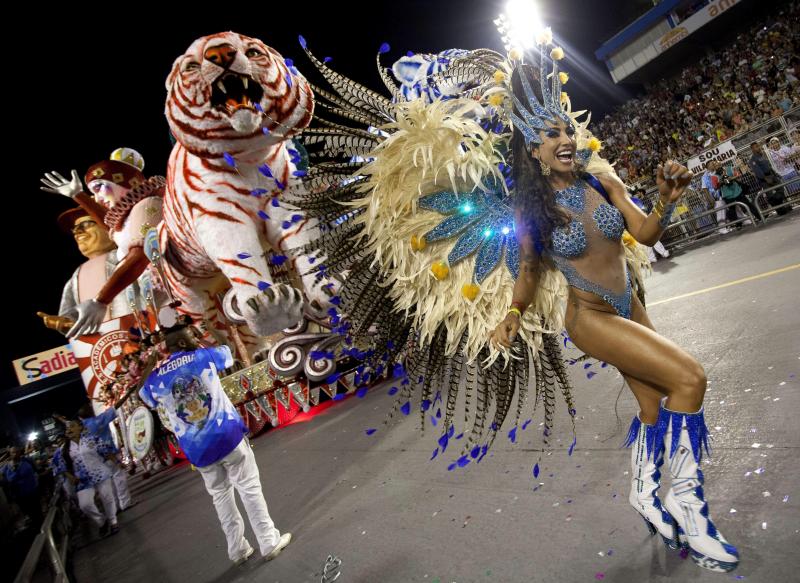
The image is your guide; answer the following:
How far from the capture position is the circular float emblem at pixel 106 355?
7.23 m

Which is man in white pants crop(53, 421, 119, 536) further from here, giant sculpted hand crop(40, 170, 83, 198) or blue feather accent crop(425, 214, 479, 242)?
blue feather accent crop(425, 214, 479, 242)

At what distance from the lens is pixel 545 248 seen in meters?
1.94

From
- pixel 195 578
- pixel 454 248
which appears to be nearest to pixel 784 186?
pixel 454 248

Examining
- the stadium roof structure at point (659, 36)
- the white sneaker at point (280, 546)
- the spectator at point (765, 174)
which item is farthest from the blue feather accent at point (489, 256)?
the stadium roof structure at point (659, 36)

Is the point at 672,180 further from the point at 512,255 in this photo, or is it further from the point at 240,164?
the point at 240,164

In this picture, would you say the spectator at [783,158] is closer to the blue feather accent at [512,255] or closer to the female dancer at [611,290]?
the female dancer at [611,290]

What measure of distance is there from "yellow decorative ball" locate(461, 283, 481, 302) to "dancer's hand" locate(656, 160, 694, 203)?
730 millimetres

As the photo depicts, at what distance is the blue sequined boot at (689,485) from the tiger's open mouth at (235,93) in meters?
2.88

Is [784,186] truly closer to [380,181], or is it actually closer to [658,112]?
[380,181]

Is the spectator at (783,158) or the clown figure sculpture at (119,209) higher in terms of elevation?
the clown figure sculpture at (119,209)

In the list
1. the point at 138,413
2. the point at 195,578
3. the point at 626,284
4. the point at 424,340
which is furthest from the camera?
the point at 138,413

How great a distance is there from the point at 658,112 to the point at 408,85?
18274mm

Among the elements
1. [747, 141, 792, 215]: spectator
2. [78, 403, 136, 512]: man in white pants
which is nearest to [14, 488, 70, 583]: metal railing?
[78, 403, 136, 512]: man in white pants

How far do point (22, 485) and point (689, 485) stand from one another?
296 inches
